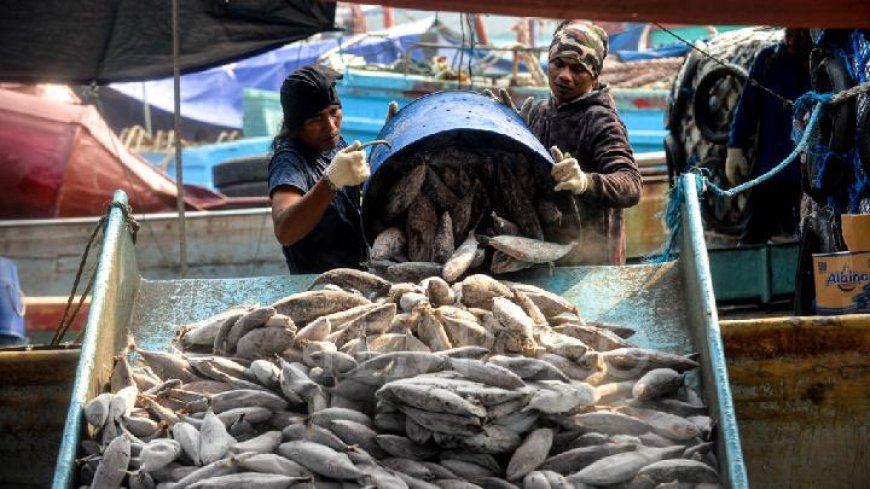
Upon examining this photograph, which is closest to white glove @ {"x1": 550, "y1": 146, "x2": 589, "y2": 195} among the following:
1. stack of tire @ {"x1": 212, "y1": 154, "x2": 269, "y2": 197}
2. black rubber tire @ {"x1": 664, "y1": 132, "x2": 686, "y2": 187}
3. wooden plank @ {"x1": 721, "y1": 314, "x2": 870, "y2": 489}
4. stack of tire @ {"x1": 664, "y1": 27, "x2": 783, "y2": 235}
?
wooden plank @ {"x1": 721, "y1": 314, "x2": 870, "y2": 489}

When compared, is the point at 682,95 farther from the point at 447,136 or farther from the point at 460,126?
the point at 460,126

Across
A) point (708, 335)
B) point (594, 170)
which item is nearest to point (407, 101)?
point (594, 170)

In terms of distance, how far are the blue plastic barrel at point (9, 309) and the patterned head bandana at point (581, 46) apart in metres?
4.40

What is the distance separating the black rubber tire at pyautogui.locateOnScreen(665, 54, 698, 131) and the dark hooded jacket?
4006mm

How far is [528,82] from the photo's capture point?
18266mm

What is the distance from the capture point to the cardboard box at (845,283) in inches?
201

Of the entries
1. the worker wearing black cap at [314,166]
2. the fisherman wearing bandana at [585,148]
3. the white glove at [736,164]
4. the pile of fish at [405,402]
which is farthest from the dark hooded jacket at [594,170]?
the white glove at [736,164]

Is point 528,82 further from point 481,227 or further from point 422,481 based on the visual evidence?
point 422,481

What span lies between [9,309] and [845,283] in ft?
18.1

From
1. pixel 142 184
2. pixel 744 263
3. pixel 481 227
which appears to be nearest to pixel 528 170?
pixel 481 227

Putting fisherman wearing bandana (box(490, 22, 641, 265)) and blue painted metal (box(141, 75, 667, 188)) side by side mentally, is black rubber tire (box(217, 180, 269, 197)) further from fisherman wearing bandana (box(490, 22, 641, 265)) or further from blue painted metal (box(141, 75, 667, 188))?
fisherman wearing bandana (box(490, 22, 641, 265))

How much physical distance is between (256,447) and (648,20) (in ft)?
11.4

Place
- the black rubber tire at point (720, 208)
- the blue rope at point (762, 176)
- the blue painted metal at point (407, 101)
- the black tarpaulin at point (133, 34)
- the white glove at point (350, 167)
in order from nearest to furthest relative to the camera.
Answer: the white glove at point (350, 167) < the blue rope at point (762, 176) < the black rubber tire at point (720, 208) < the black tarpaulin at point (133, 34) < the blue painted metal at point (407, 101)

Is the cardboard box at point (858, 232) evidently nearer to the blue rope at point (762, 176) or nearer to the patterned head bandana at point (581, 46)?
the blue rope at point (762, 176)
